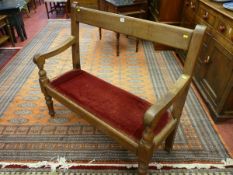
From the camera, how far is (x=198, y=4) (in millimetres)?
2256

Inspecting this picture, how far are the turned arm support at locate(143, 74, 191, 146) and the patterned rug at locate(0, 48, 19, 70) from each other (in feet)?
8.56

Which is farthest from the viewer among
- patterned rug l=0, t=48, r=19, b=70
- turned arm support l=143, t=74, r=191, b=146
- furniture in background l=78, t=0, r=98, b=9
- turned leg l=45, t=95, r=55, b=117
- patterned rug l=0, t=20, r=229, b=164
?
furniture in background l=78, t=0, r=98, b=9

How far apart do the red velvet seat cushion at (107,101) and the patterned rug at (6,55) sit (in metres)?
1.76

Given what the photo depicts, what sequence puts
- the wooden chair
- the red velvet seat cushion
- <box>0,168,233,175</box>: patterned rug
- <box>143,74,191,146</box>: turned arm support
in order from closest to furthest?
<box>143,74,191,146</box>: turned arm support
the wooden chair
the red velvet seat cushion
<box>0,168,233,175</box>: patterned rug

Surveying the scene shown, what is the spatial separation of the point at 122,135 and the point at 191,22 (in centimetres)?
195

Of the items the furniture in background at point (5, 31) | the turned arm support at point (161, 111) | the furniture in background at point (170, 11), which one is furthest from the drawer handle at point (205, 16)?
the furniture in background at point (5, 31)

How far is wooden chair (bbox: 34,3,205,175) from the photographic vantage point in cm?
108

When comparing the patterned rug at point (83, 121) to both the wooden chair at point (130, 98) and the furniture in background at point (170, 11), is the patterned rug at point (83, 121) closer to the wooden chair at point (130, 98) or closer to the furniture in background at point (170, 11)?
the wooden chair at point (130, 98)

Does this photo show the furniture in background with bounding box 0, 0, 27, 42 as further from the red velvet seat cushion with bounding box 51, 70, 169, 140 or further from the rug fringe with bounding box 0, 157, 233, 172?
the rug fringe with bounding box 0, 157, 233, 172

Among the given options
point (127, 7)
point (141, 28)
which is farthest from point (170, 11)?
point (141, 28)

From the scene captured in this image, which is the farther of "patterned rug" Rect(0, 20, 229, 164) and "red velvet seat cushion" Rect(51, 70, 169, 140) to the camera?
"patterned rug" Rect(0, 20, 229, 164)

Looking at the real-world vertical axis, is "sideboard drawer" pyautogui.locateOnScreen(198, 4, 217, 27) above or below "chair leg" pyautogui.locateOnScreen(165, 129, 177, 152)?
above

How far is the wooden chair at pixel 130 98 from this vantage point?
1082mm

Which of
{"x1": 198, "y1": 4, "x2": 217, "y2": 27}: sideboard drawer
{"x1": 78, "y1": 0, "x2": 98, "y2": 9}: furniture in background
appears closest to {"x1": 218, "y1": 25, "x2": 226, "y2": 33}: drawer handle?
{"x1": 198, "y1": 4, "x2": 217, "y2": 27}: sideboard drawer
